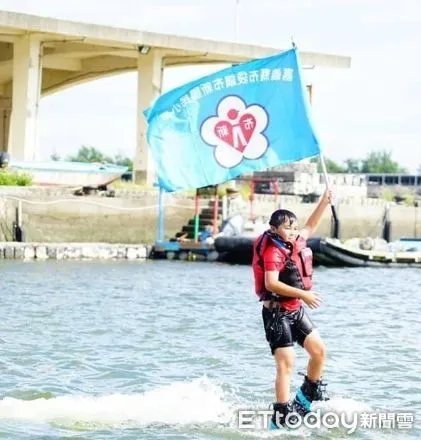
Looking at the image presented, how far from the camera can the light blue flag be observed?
13852 mm

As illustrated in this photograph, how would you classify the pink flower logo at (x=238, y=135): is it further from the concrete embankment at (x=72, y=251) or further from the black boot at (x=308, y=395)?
the concrete embankment at (x=72, y=251)

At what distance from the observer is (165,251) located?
3581 cm

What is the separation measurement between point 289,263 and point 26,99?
33.2 metres

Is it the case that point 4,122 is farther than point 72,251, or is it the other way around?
point 4,122

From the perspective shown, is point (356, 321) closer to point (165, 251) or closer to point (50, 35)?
point (165, 251)

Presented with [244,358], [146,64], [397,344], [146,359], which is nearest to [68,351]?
[146,359]

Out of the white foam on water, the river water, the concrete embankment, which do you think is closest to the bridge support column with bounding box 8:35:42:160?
the concrete embankment

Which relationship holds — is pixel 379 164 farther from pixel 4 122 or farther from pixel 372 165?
pixel 4 122

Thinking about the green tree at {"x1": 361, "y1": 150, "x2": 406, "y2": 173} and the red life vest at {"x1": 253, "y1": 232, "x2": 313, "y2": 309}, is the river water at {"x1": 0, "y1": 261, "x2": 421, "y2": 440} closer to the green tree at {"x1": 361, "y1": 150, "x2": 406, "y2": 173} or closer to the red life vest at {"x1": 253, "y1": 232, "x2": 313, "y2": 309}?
the red life vest at {"x1": 253, "y1": 232, "x2": 313, "y2": 309}

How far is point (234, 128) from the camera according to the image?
Result: 46.9 ft

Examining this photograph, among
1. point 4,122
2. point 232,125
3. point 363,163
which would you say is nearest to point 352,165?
point 363,163

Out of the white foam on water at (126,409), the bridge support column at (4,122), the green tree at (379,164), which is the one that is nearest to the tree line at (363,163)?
the green tree at (379,164)

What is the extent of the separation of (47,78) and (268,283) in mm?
46882

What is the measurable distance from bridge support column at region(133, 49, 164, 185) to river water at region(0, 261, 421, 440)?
1827cm
